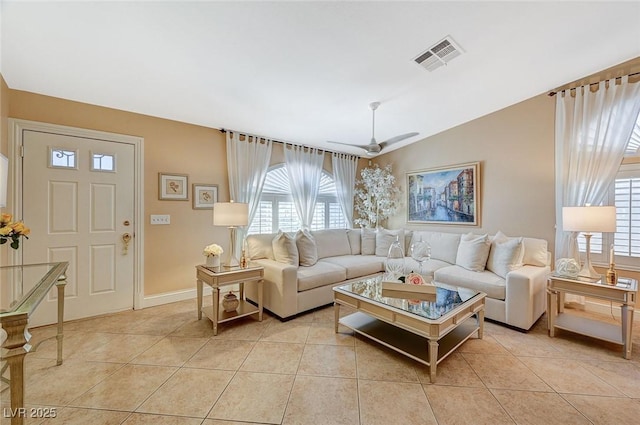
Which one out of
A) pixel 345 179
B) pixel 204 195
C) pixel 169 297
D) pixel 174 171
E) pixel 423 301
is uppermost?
pixel 345 179

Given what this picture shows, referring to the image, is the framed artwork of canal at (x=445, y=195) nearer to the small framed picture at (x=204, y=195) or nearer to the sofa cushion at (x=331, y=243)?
the sofa cushion at (x=331, y=243)

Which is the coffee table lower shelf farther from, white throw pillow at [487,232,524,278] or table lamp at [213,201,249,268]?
table lamp at [213,201,249,268]

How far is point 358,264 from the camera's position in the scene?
3.84 m

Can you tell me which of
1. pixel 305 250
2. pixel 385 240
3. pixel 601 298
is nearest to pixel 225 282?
pixel 305 250

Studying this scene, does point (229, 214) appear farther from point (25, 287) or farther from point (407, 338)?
point (407, 338)

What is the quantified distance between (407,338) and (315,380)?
923 mm

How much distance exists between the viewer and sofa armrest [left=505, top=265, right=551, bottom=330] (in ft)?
8.83

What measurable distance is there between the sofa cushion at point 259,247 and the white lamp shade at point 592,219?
3.33 meters

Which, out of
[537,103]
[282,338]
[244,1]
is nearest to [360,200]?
[537,103]

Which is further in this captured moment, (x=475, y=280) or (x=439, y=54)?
(x=475, y=280)

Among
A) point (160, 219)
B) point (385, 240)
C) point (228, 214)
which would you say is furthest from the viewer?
point (385, 240)

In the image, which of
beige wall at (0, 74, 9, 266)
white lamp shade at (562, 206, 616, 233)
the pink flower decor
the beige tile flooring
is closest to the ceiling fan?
the pink flower decor

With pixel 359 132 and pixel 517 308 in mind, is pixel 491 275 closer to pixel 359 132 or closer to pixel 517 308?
pixel 517 308

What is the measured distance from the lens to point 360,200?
5617mm
